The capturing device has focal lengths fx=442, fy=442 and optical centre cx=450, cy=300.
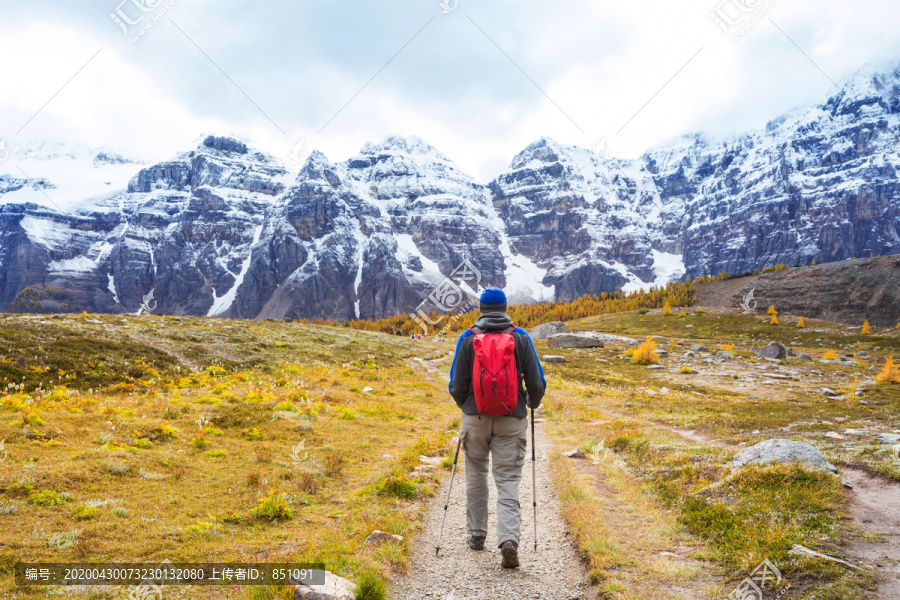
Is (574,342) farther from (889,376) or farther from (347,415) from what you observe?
(347,415)

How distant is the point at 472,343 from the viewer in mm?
7602

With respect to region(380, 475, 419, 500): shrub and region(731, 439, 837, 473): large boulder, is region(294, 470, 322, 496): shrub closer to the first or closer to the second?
region(380, 475, 419, 500): shrub

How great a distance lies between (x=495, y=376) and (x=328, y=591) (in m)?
3.67

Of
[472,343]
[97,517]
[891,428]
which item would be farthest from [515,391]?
[891,428]

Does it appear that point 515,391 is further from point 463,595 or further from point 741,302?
point 741,302

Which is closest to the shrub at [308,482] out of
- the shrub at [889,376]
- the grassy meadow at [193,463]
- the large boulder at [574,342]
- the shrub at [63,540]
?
the grassy meadow at [193,463]

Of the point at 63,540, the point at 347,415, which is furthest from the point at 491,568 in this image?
the point at 347,415

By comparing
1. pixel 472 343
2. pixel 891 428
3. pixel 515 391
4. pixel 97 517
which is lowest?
pixel 891 428

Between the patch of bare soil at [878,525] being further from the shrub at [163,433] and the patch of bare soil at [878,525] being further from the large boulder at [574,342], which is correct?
the large boulder at [574,342]

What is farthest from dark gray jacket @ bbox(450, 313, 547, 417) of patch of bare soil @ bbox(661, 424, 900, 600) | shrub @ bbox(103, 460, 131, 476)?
shrub @ bbox(103, 460, 131, 476)

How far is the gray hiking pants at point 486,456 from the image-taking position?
750 centimetres

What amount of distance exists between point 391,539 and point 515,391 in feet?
11.1

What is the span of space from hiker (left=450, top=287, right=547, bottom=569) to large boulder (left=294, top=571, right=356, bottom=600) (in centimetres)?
261

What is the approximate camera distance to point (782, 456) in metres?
9.77
